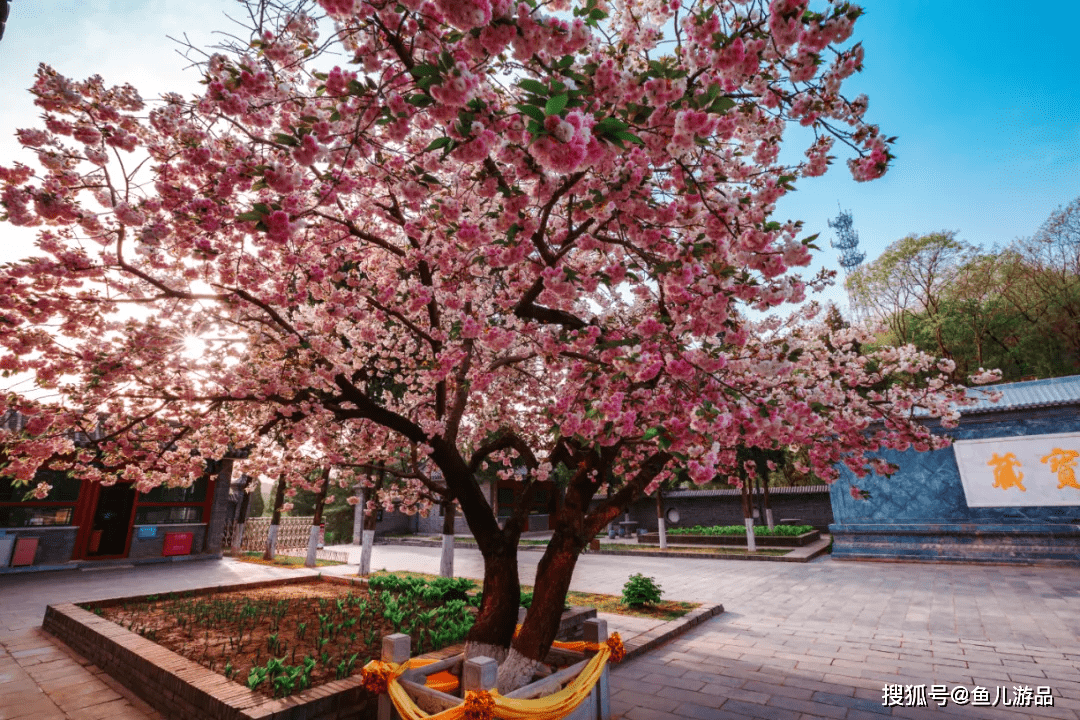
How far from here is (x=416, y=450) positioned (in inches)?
259

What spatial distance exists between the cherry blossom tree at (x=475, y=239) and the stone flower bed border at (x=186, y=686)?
1331mm

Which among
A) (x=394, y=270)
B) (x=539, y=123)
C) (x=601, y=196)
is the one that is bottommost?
(x=539, y=123)

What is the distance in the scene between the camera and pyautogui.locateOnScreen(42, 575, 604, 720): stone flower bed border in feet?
12.6

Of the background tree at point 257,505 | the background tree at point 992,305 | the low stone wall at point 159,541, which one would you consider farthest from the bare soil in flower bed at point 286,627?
the background tree at point 257,505

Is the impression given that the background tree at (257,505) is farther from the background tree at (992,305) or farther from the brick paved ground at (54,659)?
the background tree at (992,305)

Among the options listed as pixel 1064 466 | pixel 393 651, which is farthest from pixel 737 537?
pixel 393 651

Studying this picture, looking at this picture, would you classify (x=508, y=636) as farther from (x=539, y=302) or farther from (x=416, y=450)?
(x=539, y=302)

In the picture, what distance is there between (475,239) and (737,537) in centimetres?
1805

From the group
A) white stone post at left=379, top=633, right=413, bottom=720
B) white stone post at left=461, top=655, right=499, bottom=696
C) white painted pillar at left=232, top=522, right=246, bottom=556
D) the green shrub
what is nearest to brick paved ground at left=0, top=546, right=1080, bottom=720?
the green shrub

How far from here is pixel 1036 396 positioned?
13.0 m

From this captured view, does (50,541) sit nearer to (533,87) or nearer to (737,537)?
(533,87)

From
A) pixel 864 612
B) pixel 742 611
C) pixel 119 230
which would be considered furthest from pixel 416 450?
pixel 864 612

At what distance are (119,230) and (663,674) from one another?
7167 millimetres

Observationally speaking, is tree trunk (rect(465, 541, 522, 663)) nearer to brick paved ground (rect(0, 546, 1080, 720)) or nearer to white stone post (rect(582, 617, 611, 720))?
white stone post (rect(582, 617, 611, 720))
